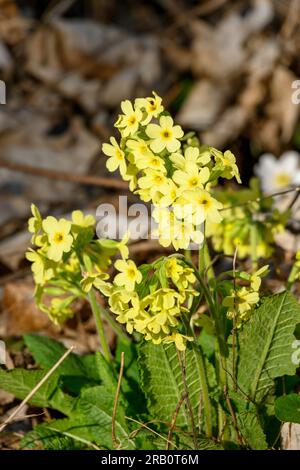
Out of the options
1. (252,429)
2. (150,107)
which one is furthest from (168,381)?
(150,107)

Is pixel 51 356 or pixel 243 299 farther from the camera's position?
pixel 51 356

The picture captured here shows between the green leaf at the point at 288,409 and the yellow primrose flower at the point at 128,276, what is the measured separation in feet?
1.88

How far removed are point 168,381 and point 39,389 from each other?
477mm

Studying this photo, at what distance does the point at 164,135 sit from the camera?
6.69ft

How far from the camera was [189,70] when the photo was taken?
6.36m

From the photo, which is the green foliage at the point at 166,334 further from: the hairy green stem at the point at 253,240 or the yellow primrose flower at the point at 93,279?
the hairy green stem at the point at 253,240

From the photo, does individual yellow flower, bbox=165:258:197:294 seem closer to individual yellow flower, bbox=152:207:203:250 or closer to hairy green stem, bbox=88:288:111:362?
individual yellow flower, bbox=152:207:203:250

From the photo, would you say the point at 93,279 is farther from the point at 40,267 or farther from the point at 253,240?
the point at 253,240

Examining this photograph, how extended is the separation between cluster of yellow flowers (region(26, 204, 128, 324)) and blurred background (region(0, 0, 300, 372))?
8.97 feet

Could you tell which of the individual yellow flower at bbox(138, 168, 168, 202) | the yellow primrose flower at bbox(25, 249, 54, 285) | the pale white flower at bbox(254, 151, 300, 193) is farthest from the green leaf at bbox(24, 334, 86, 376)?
the pale white flower at bbox(254, 151, 300, 193)

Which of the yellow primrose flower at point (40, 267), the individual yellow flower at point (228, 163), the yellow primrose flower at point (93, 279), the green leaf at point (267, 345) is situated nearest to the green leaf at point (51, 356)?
the yellow primrose flower at point (40, 267)

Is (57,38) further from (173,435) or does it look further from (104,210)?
(173,435)

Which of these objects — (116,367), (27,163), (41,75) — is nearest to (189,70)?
(41,75)

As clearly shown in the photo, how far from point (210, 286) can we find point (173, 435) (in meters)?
0.50
